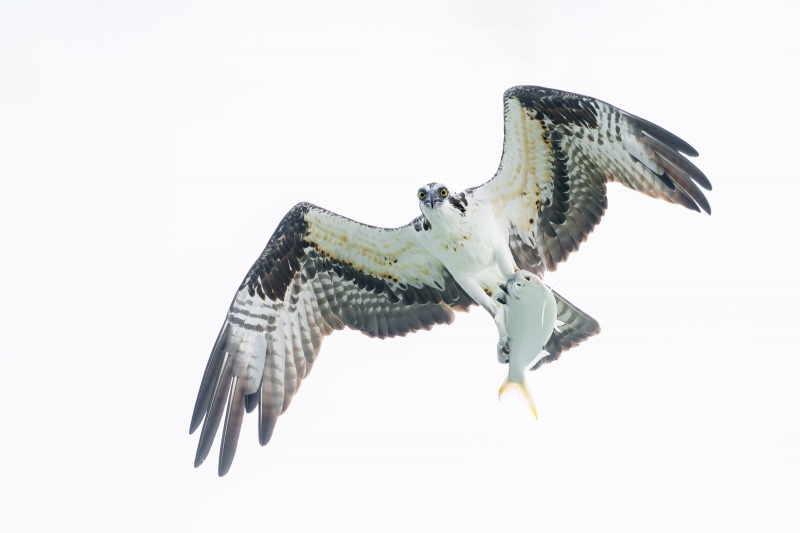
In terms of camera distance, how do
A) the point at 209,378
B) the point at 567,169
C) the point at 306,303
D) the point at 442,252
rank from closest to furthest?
1. the point at 442,252
2. the point at 567,169
3. the point at 209,378
4. the point at 306,303

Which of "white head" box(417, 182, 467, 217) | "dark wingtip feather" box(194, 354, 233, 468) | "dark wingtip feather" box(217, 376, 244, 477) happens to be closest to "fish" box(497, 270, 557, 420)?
"white head" box(417, 182, 467, 217)

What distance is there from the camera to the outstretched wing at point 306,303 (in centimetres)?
1142

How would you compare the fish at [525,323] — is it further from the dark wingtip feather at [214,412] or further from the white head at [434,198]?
the dark wingtip feather at [214,412]

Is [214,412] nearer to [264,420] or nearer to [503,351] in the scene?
[264,420]

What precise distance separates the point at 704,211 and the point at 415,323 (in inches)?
137

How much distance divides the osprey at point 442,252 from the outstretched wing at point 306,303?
13 mm

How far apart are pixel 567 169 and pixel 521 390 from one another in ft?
8.72

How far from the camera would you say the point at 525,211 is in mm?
11211

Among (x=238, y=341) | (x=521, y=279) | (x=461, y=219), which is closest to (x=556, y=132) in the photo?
(x=461, y=219)

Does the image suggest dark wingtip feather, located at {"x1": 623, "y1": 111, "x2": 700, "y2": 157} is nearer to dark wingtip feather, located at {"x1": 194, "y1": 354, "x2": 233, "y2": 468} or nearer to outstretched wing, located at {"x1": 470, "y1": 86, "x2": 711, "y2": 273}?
outstretched wing, located at {"x1": 470, "y1": 86, "x2": 711, "y2": 273}

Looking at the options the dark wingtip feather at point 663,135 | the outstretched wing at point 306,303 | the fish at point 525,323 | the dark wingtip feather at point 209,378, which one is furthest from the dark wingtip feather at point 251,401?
the dark wingtip feather at point 663,135

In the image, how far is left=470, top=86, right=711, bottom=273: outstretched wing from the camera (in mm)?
10508

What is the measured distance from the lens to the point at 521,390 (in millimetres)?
9625

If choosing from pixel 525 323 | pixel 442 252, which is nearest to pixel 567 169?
pixel 442 252
